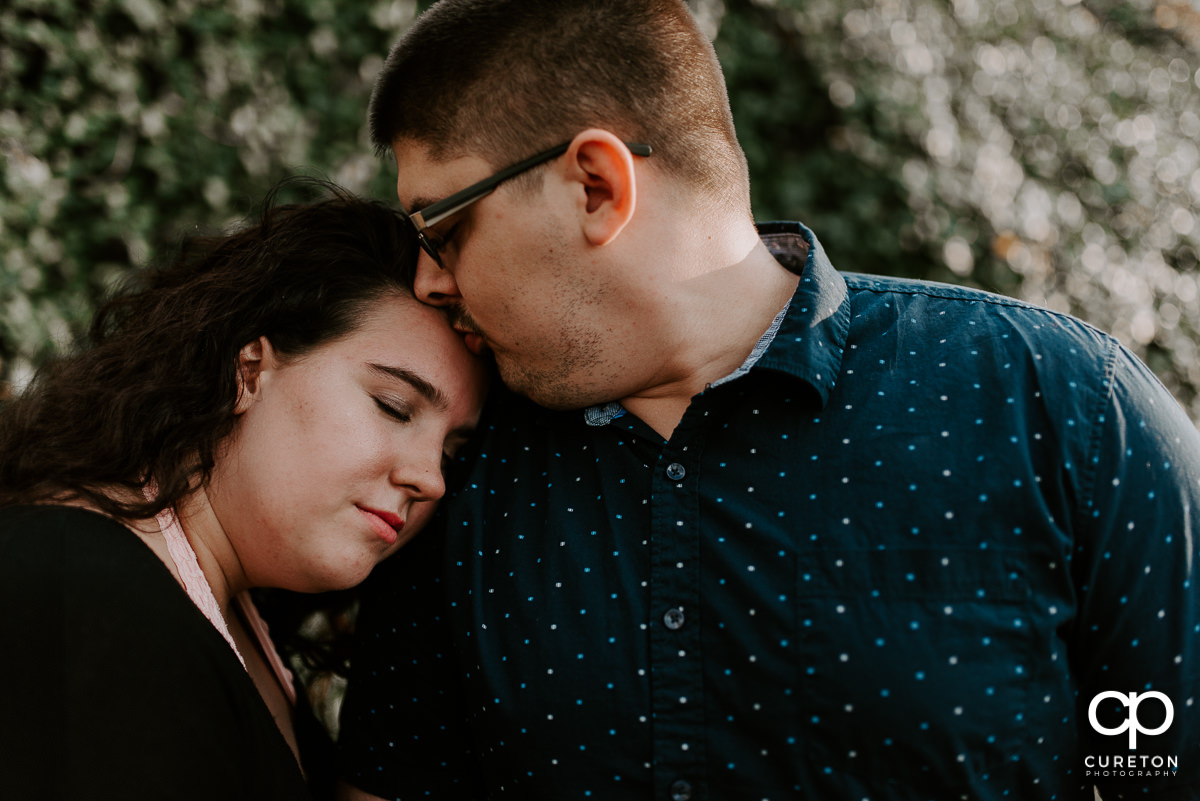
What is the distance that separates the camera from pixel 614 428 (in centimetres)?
200

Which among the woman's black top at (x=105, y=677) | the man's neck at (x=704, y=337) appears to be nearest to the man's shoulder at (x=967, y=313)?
the man's neck at (x=704, y=337)

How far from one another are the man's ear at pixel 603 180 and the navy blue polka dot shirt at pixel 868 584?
41 centimetres

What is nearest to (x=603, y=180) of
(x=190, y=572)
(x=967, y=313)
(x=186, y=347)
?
(x=967, y=313)

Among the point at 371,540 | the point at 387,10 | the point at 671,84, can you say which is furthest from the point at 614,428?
the point at 387,10

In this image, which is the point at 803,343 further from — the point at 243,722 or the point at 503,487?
the point at 243,722

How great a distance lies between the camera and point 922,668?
163 centimetres

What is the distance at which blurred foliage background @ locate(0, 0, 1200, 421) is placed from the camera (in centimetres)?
348

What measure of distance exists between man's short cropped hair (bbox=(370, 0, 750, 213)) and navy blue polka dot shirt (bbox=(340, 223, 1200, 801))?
18.8 inches

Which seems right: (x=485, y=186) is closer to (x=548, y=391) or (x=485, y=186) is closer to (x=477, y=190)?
(x=477, y=190)

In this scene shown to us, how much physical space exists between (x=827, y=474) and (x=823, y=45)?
3.33 m

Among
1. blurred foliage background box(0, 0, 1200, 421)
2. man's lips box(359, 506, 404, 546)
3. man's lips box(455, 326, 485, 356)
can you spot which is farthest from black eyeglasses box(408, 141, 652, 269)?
blurred foliage background box(0, 0, 1200, 421)

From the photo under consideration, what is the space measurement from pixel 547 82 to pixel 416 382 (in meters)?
0.75

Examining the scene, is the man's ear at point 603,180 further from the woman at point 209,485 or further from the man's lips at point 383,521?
the man's lips at point 383,521

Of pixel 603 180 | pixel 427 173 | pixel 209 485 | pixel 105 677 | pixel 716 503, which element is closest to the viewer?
pixel 105 677
